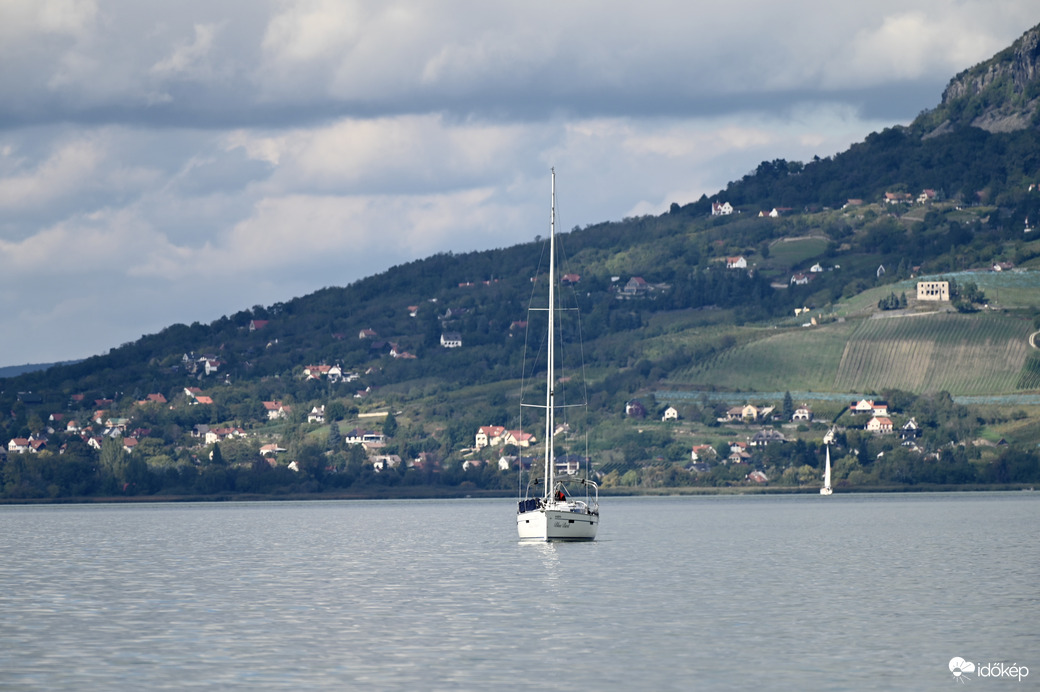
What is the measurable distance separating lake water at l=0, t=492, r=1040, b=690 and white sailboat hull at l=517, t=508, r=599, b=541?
3.43 ft

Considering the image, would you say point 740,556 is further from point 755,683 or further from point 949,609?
point 755,683

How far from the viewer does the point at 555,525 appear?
80.0 metres

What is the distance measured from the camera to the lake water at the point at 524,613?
3528 centimetres

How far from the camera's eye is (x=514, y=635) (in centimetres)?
4238

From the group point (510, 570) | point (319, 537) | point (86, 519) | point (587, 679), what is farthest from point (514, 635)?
point (86, 519)

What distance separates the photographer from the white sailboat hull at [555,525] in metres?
79.4

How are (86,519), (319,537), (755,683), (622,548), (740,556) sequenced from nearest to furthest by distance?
(755,683), (740,556), (622,548), (319,537), (86,519)

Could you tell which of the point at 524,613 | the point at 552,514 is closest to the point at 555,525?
the point at 552,514

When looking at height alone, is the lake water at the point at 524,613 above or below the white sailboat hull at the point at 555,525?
below

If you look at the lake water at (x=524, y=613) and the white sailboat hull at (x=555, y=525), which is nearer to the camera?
the lake water at (x=524, y=613)

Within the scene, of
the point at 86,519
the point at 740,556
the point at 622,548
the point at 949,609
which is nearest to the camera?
the point at 949,609

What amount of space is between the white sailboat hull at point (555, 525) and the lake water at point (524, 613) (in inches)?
41.2

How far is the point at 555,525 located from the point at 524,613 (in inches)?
1260

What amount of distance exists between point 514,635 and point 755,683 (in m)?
10.4
